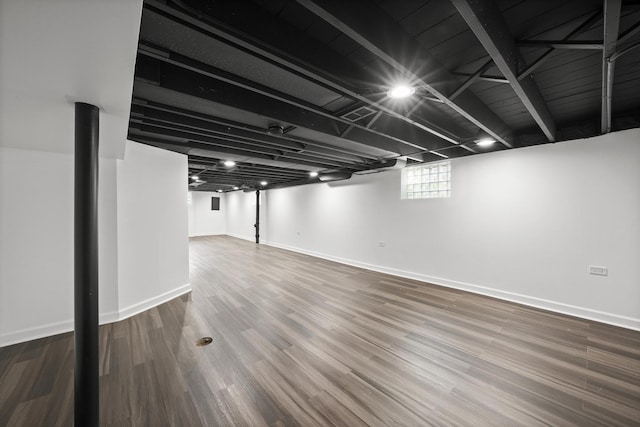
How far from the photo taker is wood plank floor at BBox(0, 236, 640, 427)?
154cm

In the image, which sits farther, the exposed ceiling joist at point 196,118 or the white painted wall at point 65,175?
the exposed ceiling joist at point 196,118

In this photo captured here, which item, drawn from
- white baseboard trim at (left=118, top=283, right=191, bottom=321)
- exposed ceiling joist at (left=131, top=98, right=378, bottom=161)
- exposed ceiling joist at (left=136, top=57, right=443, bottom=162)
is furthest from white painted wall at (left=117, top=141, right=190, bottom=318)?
exposed ceiling joist at (left=136, top=57, right=443, bottom=162)

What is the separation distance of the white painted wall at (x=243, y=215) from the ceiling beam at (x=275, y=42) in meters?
7.75

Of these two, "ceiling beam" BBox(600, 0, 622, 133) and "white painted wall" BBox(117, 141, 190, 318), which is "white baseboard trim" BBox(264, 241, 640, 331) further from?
"white painted wall" BBox(117, 141, 190, 318)

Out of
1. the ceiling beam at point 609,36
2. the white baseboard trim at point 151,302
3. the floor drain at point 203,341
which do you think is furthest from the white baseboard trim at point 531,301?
the white baseboard trim at point 151,302

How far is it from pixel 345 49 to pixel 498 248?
3675 millimetres

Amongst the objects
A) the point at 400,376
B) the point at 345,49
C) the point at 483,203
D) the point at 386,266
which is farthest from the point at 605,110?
the point at 386,266

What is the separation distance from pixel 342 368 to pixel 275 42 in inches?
96.1

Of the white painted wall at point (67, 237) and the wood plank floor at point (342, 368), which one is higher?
the white painted wall at point (67, 237)

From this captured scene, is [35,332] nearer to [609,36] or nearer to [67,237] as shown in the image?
[67,237]

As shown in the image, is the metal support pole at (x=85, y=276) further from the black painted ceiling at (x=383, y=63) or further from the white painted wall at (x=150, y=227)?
the white painted wall at (x=150, y=227)

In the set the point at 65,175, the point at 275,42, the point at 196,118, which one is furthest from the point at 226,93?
the point at 65,175

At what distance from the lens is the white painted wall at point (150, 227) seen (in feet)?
9.53

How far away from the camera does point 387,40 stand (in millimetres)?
1272
